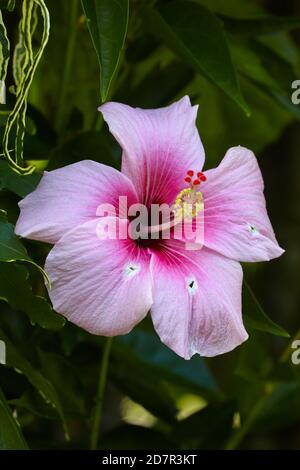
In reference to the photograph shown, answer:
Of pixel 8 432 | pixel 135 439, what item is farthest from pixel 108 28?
pixel 135 439

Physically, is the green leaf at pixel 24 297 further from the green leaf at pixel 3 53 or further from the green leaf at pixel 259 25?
the green leaf at pixel 259 25

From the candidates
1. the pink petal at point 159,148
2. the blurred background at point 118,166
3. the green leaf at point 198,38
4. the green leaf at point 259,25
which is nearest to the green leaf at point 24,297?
the blurred background at point 118,166

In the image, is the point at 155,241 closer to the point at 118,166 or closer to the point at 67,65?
the point at 118,166

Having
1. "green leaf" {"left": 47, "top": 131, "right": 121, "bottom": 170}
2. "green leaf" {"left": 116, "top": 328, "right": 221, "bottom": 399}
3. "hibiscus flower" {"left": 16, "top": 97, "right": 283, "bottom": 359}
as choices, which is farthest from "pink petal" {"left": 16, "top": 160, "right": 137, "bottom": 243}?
"green leaf" {"left": 116, "top": 328, "right": 221, "bottom": 399}

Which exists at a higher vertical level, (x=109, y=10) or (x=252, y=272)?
(x=109, y=10)

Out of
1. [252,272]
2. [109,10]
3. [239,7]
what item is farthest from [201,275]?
[252,272]

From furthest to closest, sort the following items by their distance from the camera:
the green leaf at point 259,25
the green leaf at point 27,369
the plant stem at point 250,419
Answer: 1. the plant stem at point 250,419
2. the green leaf at point 259,25
3. the green leaf at point 27,369
